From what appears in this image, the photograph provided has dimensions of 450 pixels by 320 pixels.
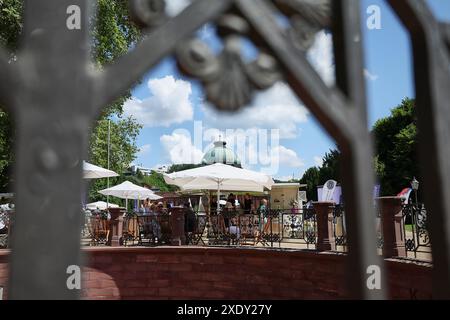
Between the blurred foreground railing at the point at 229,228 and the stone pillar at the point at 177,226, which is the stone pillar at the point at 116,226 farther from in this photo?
the stone pillar at the point at 177,226

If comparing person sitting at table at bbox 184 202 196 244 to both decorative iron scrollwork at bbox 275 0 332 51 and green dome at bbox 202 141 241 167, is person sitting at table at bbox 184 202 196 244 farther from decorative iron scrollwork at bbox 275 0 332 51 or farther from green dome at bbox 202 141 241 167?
green dome at bbox 202 141 241 167

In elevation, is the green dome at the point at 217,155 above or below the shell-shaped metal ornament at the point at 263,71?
above

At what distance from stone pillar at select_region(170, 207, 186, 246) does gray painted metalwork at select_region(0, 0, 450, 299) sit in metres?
10.0

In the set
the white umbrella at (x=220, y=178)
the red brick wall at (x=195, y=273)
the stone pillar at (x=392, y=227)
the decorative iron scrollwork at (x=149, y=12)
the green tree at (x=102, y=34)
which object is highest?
the green tree at (x=102, y=34)

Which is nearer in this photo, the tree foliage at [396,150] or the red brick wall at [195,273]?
the red brick wall at [195,273]

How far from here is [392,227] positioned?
781 centimetres

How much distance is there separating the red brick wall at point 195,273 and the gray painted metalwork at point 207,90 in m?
8.29

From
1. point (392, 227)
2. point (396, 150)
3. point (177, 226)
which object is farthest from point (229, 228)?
point (396, 150)

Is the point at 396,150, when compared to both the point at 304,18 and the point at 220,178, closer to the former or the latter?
the point at 220,178

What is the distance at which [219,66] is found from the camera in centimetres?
115

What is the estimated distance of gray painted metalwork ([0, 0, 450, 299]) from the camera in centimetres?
100

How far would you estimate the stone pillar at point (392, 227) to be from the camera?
7.76 m

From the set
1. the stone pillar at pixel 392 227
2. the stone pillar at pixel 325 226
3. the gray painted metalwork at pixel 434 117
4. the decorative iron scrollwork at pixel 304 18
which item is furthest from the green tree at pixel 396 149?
the decorative iron scrollwork at pixel 304 18

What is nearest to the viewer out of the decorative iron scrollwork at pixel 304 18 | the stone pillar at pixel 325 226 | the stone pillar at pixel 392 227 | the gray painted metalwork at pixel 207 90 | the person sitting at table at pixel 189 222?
the gray painted metalwork at pixel 207 90
